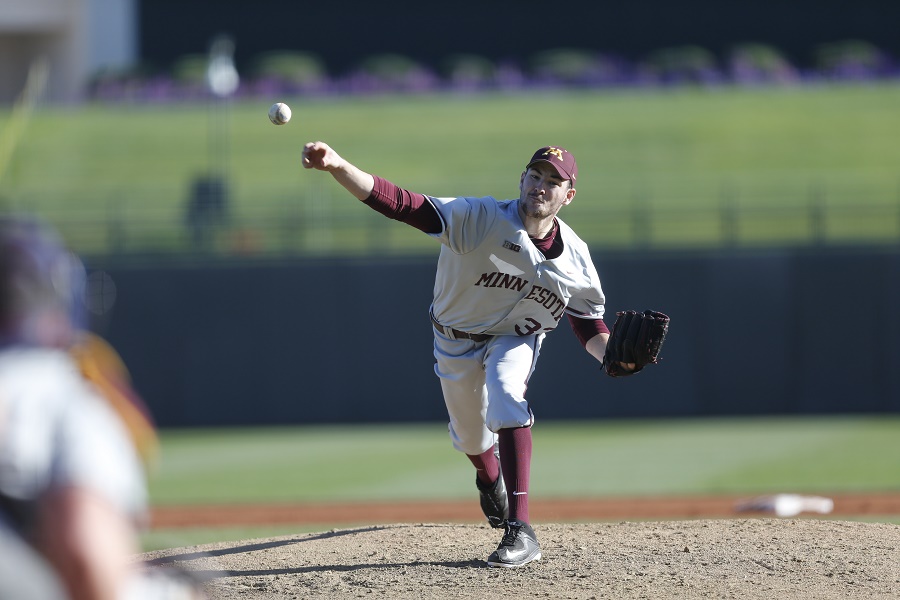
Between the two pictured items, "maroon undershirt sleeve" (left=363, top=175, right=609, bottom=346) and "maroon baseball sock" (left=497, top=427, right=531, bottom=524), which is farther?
"maroon baseball sock" (left=497, top=427, right=531, bottom=524)

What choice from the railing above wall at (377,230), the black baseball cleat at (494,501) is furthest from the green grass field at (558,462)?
the railing above wall at (377,230)

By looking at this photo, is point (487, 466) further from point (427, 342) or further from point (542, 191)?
point (427, 342)

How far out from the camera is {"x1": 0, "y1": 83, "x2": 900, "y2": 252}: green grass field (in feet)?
51.4

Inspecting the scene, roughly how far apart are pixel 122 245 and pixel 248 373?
93.9 inches

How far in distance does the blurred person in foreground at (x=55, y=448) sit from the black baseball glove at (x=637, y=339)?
319 cm

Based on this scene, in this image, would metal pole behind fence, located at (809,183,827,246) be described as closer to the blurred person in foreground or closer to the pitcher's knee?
the pitcher's knee

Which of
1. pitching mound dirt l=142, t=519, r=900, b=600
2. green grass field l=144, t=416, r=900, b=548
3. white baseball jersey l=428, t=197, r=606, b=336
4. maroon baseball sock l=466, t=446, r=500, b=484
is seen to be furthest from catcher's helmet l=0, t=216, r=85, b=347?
green grass field l=144, t=416, r=900, b=548

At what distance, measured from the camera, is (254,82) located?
31000mm

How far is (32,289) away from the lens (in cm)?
213

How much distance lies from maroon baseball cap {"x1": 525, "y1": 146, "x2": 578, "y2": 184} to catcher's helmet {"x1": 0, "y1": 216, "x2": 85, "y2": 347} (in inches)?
119

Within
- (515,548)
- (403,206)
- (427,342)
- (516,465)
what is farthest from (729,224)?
(403,206)

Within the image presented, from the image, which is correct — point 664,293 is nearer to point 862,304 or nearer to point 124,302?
point 862,304

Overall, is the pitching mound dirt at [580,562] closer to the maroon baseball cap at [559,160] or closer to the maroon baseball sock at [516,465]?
the maroon baseball sock at [516,465]

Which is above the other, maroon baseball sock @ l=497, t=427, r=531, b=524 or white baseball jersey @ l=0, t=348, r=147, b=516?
white baseball jersey @ l=0, t=348, r=147, b=516
